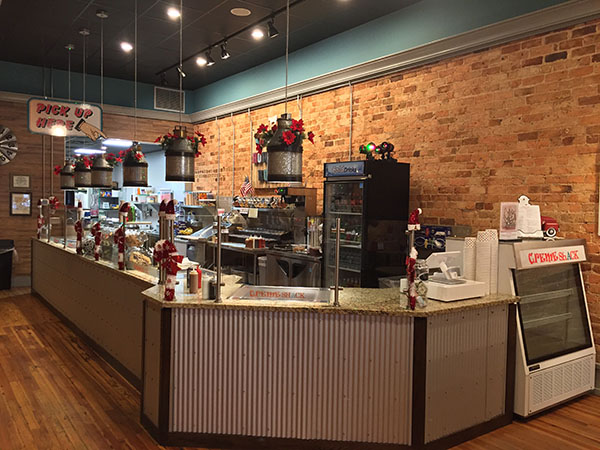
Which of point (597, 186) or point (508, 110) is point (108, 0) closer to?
point (508, 110)

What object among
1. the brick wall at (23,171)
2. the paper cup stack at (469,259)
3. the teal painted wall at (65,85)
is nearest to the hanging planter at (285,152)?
the paper cup stack at (469,259)

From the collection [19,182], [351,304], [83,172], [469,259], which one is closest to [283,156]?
[351,304]

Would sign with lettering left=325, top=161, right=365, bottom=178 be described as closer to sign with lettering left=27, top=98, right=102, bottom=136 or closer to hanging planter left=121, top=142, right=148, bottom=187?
hanging planter left=121, top=142, right=148, bottom=187

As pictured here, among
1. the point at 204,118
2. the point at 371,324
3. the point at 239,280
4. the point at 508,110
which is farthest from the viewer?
the point at 204,118

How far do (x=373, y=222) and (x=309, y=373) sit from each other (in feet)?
9.81

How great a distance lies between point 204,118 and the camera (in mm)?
10578

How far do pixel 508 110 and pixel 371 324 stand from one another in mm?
3129

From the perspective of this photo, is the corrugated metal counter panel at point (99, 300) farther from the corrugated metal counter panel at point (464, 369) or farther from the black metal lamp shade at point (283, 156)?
the corrugated metal counter panel at point (464, 369)

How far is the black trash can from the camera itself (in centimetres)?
881

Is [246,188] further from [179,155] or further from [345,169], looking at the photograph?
[179,155]

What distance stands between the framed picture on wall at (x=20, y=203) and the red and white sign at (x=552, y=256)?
866 cm

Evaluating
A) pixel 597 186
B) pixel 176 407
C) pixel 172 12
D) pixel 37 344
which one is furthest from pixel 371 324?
pixel 172 12

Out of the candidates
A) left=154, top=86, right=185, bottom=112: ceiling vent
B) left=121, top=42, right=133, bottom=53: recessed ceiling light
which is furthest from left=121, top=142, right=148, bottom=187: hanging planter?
left=154, top=86, right=185, bottom=112: ceiling vent

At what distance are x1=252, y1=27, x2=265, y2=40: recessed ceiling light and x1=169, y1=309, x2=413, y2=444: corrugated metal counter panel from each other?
196 inches
